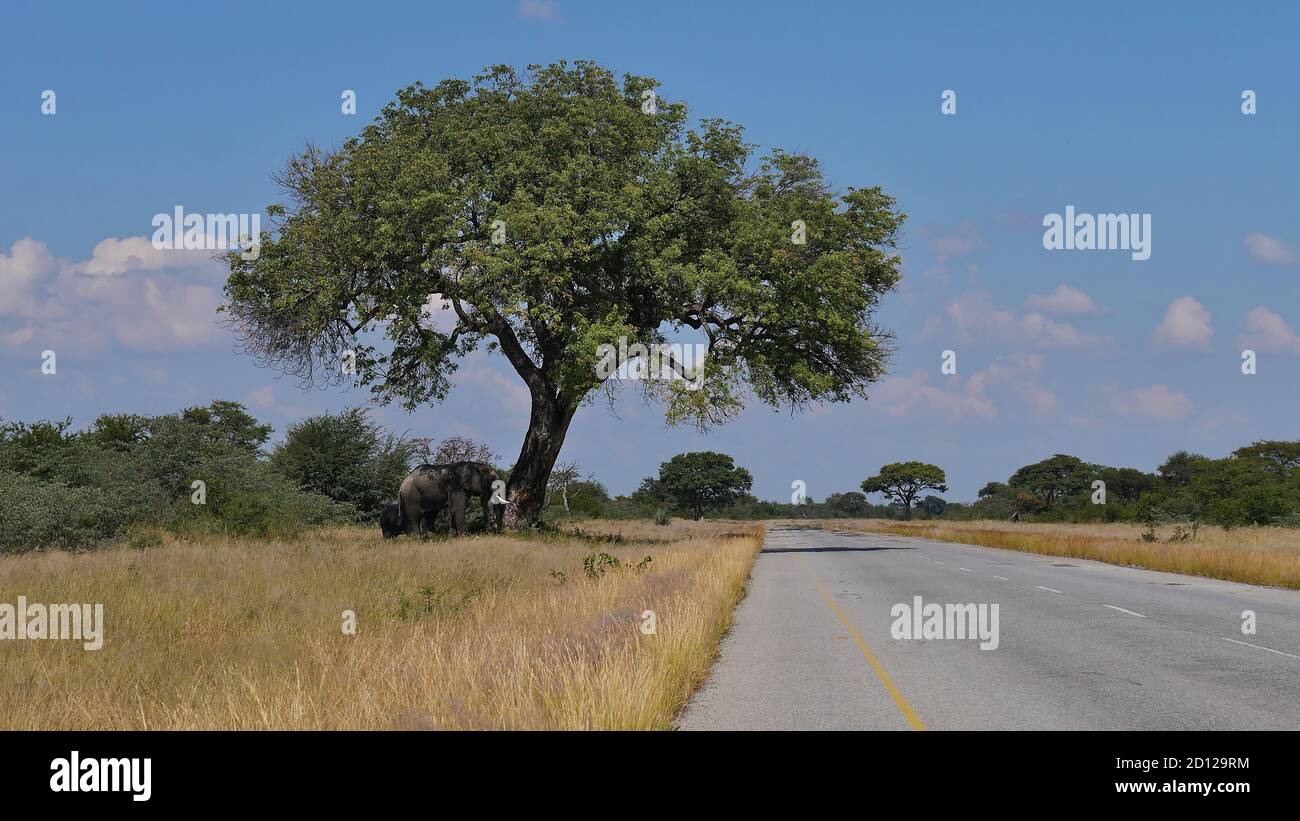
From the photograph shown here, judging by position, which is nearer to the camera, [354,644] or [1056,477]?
[354,644]

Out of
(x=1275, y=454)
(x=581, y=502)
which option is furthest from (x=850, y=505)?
(x=581, y=502)

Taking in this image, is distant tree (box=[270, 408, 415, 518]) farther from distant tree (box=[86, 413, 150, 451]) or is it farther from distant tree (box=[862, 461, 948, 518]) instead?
distant tree (box=[862, 461, 948, 518])

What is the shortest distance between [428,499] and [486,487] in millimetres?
2381

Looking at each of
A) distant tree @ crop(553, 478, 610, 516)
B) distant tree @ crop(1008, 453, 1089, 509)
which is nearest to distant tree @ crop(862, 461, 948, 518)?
distant tree @ crop(1008, 453, 1089, 509)

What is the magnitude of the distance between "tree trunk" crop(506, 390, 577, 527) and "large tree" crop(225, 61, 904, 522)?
0.06 m

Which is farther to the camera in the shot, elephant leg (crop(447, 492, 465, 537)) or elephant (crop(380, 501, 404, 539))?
elephant (crop(380, 501, 404, 539))

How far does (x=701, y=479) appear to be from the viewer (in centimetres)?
13275

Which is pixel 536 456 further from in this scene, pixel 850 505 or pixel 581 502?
pixel 850 505

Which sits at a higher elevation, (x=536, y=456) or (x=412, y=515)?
(x=536, y=456)

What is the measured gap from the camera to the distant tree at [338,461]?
4450 cm

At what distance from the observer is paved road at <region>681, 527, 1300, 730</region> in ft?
26.4

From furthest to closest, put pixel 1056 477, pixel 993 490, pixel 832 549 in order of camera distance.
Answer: pixel 993 490 < pixel 1056 477 < pixel 832 549

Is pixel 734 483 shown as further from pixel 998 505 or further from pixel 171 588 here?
pixel 171 588
